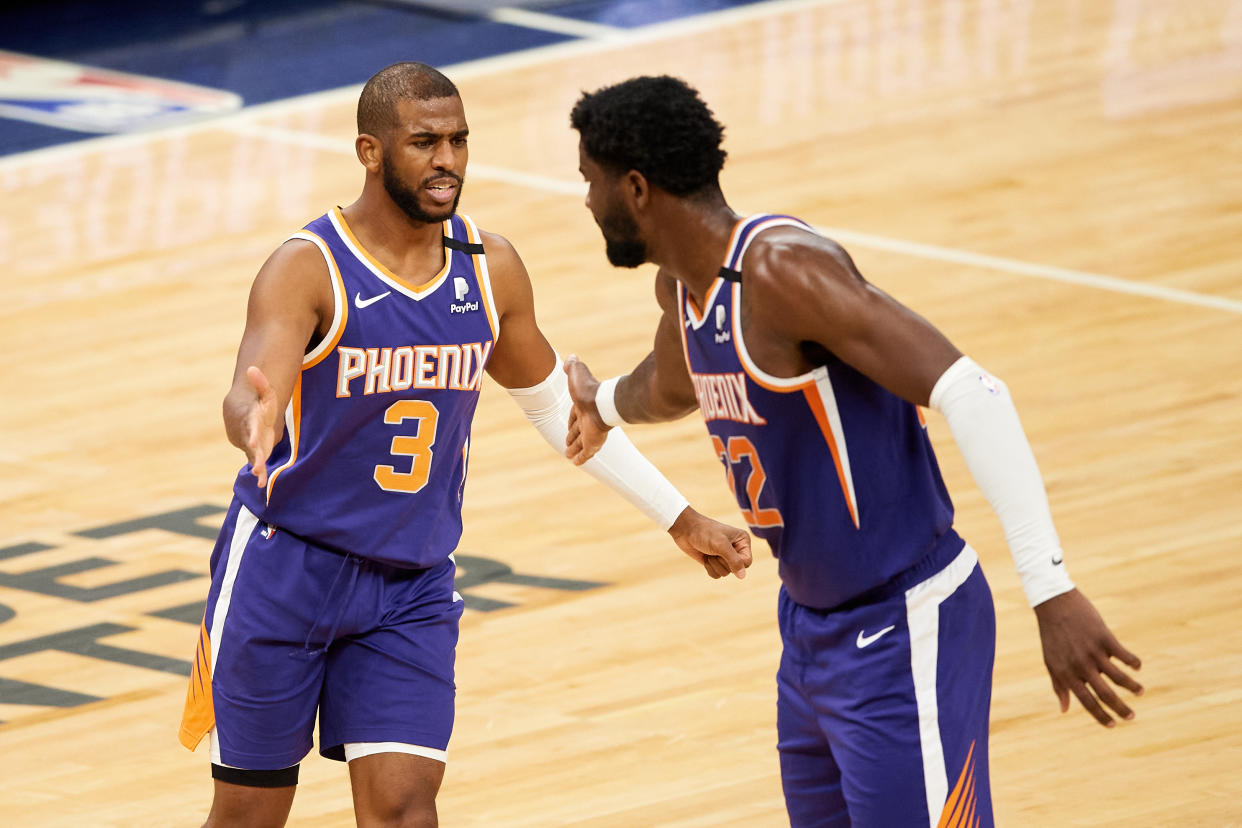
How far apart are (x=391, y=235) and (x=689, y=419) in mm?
4103

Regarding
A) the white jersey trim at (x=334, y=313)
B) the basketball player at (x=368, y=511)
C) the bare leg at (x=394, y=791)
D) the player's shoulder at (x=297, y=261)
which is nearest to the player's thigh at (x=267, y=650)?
the basketball player at (x=368, y=511)

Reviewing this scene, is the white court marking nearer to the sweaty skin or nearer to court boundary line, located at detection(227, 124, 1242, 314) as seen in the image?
court boundary line, located at detection(227, 124, 1242, 314)

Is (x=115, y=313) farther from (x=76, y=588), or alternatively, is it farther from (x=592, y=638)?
(x=592, y=638)

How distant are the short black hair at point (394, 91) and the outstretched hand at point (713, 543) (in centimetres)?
98

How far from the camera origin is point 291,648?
4277 mm

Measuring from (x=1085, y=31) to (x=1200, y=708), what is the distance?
344 inches

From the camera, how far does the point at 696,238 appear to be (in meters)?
3.64

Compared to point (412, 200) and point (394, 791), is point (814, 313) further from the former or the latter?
point (394, 791)

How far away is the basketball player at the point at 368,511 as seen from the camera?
164 inches

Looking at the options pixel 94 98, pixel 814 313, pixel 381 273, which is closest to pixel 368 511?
pixel 381 273

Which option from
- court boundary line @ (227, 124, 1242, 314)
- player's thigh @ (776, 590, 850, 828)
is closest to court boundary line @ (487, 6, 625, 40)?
court boundary line @ (227, 124, 1242, 314)

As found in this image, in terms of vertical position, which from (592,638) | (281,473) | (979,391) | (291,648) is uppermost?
(979,391)

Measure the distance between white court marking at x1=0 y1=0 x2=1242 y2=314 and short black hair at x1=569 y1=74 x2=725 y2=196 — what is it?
596cm

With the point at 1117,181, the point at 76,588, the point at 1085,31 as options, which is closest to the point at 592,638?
the point at 76,588
